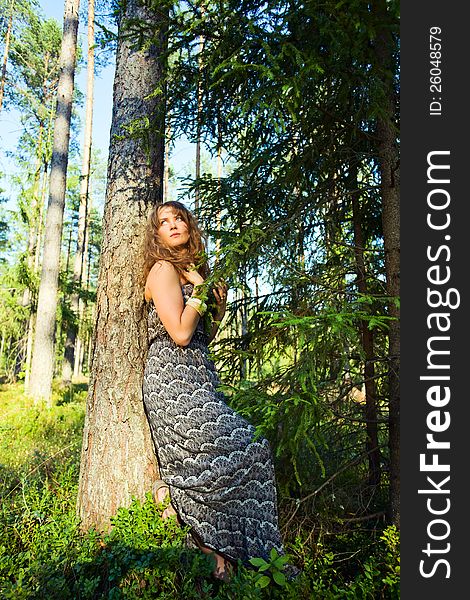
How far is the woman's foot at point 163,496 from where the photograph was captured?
118 inches

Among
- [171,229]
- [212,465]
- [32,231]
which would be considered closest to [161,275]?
[171,229]

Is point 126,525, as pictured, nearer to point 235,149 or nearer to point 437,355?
point 437,355

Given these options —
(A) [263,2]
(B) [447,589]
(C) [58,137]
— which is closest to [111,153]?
(A) [263,2]

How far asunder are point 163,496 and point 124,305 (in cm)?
128

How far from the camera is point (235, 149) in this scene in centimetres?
414

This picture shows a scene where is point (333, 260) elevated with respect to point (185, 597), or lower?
elevated

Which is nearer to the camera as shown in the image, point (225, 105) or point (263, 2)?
point (263, 2)

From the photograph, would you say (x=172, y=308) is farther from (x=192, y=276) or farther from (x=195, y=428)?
(x=195, y=428)

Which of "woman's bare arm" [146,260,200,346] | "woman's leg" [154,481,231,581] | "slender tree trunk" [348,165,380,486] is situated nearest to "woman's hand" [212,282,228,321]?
"woman's bare arm" [146,260,200,346]

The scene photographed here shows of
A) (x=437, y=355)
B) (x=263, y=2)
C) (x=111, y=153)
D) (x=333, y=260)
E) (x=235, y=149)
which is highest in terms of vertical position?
(x=263, y=2)

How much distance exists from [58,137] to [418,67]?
32.9ft

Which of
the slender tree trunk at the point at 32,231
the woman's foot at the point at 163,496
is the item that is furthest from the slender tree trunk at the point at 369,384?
the slender tree trunk at the point at 32,231

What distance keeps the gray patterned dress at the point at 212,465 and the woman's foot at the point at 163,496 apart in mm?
70

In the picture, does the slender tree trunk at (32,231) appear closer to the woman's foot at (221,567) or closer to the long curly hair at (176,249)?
the long curly hair at (176,249)
